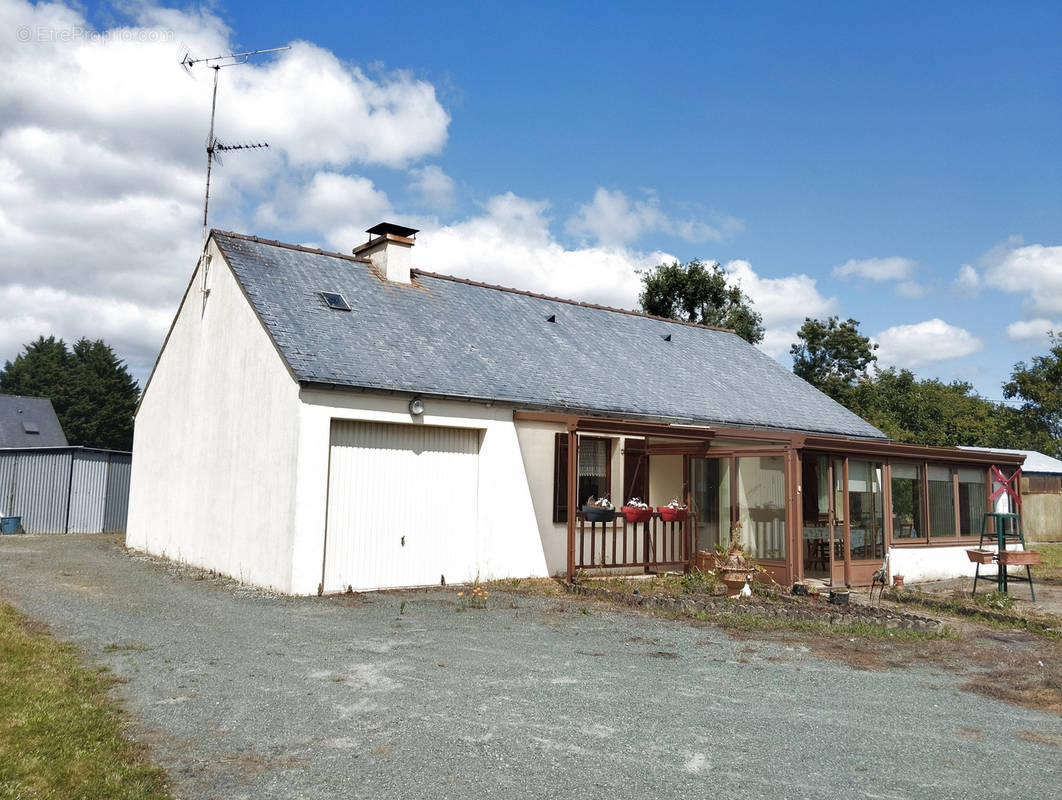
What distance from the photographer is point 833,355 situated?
48250 millimetres

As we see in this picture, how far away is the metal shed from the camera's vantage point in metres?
24.5

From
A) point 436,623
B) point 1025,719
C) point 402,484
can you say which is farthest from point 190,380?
point 1025,719

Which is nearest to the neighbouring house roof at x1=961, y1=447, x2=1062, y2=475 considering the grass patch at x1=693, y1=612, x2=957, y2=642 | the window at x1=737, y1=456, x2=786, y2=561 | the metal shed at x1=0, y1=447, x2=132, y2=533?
the window at x1=737, y1=456, x2=786, y2=561

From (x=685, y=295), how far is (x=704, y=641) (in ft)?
94.8

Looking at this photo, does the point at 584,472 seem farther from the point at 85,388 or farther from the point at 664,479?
the point at 85,388

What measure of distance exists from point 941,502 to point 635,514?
668 cm

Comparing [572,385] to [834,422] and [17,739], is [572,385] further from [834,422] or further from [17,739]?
[17,739]

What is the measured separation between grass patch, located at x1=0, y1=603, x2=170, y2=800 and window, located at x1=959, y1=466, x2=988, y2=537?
1598 cm

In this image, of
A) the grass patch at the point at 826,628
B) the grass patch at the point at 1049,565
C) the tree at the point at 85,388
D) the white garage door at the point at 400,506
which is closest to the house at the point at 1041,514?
the grass patch at the point at 1049,565

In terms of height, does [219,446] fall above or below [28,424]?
below

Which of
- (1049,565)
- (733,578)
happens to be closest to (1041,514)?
(1049,565)

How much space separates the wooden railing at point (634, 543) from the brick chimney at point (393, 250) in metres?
7.01

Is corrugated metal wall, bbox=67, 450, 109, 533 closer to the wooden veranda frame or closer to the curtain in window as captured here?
the wooden veranda frame

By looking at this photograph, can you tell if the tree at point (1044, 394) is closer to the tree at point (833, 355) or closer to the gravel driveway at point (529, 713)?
the tree at point (833, 355)
